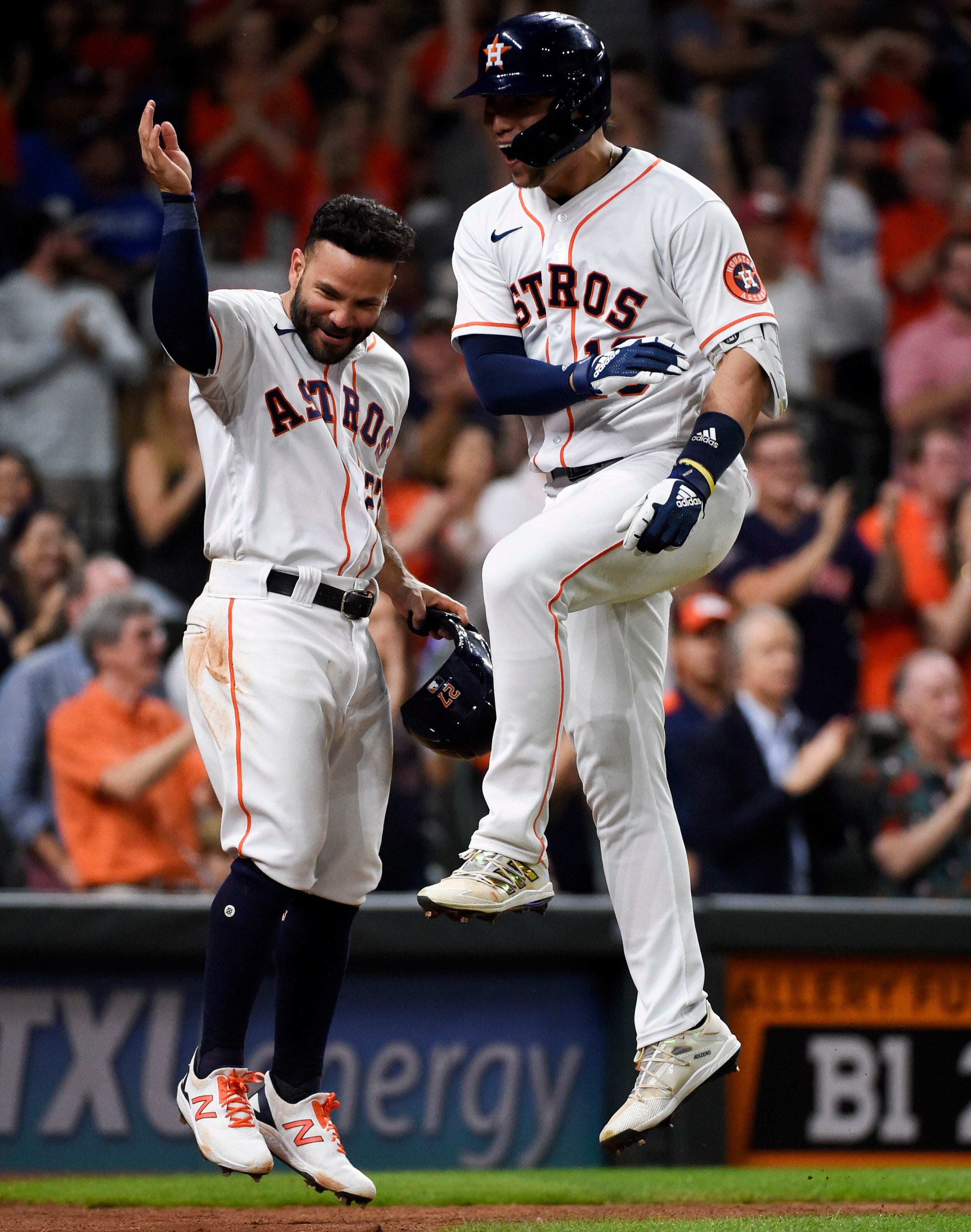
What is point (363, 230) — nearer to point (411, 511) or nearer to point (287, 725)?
point (287, 725)

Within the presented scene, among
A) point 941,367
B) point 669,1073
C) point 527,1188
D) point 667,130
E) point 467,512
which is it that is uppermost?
point 667,130

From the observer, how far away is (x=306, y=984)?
3939mm

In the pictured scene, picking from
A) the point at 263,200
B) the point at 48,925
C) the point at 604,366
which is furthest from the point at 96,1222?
the point at 263,200

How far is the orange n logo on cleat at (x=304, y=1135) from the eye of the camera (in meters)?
3.86

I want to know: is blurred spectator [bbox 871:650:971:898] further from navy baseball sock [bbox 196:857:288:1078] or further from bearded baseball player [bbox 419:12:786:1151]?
navy baseball sock [bbox 196:857:288:1078]

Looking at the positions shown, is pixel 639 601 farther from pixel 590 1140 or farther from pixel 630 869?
pixel 590 1140

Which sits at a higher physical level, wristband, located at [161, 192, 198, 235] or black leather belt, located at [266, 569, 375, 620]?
wristband, located at [161, 192, 198, 235]

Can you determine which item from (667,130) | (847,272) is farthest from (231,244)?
(847,272)

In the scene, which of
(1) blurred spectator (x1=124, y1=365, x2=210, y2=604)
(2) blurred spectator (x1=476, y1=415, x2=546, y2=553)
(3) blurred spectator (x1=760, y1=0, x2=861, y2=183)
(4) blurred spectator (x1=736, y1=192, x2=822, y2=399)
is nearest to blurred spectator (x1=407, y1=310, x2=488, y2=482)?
(2) blurred spectator (x1=476, y1=415, x2=546, y2=553)

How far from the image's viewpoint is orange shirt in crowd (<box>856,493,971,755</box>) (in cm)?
804

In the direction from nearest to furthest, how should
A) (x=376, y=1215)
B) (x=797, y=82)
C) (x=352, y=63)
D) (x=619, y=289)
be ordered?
(x=619, y=289), (x=376, y=1215), (x=352, y=63), (x=797, y=82)

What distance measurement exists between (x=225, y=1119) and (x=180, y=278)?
1801mm

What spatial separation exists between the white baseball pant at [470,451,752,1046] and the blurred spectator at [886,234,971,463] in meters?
5.22

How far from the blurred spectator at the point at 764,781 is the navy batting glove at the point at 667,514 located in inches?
114
